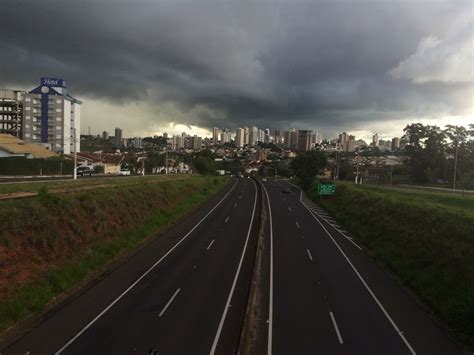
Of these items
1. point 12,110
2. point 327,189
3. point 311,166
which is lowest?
point 327,189

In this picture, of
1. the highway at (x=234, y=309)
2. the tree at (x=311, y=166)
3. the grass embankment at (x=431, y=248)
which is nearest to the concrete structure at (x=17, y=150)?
the highway at (x=234, y=309)

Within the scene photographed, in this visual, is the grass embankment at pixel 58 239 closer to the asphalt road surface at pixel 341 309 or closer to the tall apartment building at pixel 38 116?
the asphalt road surface at pixel 341 309

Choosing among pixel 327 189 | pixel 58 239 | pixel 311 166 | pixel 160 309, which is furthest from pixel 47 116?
pixel 160 309

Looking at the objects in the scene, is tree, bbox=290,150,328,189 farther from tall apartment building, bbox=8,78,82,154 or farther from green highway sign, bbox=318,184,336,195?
tall apartment building, bbox=8,78,82,154

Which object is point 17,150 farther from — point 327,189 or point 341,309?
point 341,309

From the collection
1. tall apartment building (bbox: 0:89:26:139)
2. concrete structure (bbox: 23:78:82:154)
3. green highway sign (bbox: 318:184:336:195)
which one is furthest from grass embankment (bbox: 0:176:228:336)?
tall apartment building (bbox: 0:89:26:139)

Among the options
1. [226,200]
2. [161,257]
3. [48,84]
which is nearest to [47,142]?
[48,84]
